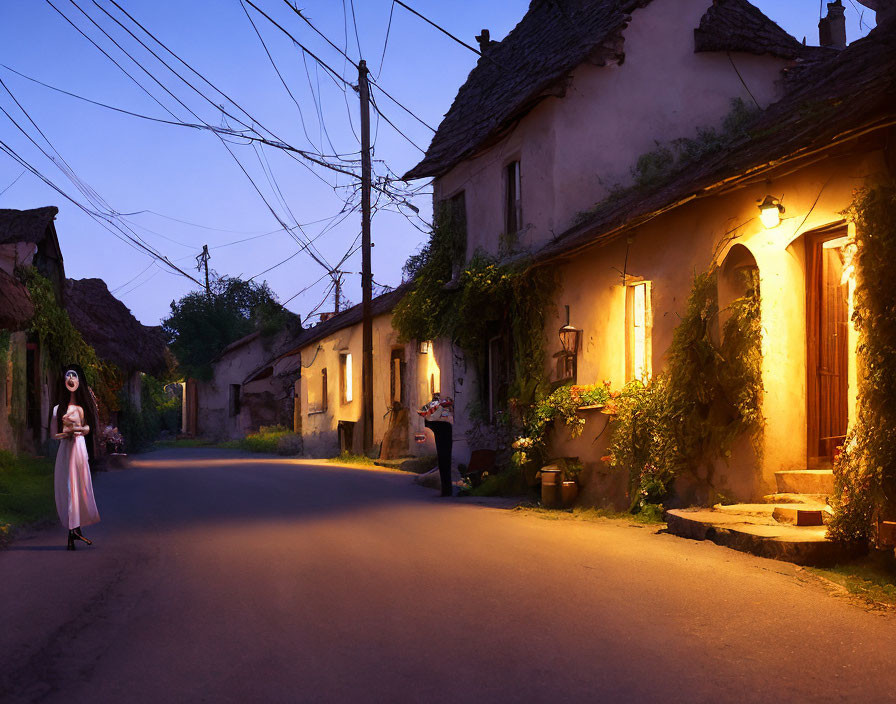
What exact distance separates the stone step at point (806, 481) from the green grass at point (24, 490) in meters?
7.95

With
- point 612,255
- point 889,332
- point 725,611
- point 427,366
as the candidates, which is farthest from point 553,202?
point 725,611

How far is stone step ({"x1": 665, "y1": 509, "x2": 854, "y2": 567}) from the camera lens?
7496mm

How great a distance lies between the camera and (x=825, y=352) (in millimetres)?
9945

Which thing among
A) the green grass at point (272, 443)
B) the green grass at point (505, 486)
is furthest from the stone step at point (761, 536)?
the green grass at point (272, 443)

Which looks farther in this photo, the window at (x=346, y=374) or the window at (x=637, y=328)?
the window at (x=346, y=374)

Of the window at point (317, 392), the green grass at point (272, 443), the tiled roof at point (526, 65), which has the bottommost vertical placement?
the green grass at point (272, 443)

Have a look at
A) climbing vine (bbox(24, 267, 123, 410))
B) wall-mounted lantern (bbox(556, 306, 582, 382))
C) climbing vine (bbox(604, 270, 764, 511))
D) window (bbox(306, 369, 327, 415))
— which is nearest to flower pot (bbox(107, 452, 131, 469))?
climbing vine (bbox(24, 267, 123, 410))

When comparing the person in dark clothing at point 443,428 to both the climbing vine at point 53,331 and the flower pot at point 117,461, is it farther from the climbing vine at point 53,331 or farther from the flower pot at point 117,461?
the flower pot at point 117,461

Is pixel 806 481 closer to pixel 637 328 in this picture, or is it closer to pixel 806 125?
pixel 806 125

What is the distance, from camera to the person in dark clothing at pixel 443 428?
14.8 m

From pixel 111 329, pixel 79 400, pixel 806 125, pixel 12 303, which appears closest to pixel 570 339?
pixel 806 125

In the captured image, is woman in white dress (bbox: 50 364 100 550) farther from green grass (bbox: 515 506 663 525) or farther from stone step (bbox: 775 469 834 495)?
stone step (bbox: 775 469 834 495)

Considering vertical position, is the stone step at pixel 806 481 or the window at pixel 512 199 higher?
the window at pixel 512 199

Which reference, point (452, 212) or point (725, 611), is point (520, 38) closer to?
point (452, 212)
